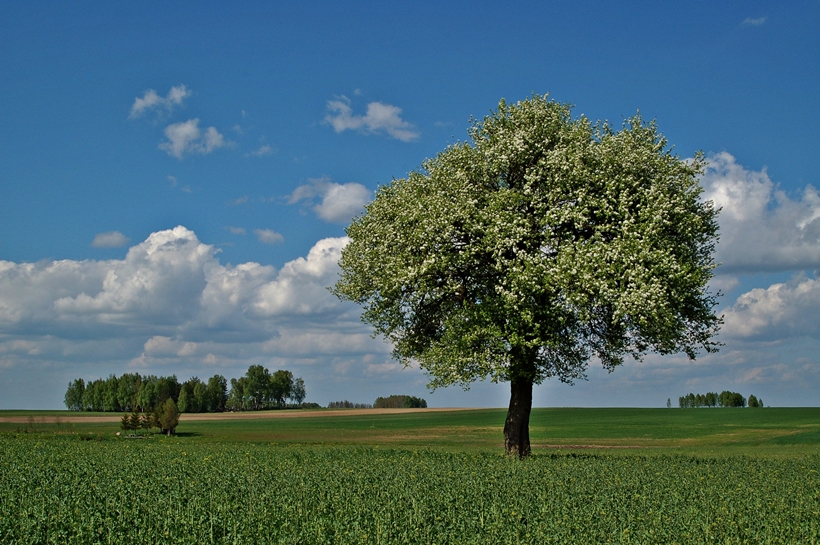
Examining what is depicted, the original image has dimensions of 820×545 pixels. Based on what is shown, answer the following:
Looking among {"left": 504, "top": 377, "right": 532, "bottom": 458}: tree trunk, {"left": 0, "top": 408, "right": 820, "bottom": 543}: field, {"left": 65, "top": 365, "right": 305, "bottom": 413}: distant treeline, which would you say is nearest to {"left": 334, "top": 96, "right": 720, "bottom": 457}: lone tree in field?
{"left": 504, "top": 377, "right": 532, "bottom": 458}: tree trunk

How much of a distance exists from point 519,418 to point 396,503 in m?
18.2

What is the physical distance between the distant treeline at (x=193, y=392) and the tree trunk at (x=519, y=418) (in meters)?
151

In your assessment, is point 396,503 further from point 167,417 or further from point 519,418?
point 167,417

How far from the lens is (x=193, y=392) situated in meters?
179

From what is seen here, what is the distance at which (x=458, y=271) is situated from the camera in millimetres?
31516

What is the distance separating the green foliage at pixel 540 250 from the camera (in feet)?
93.1

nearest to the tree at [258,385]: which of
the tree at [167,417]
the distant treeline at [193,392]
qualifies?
the distant treeline at [193,392]

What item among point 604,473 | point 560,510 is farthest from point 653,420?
point 560,510

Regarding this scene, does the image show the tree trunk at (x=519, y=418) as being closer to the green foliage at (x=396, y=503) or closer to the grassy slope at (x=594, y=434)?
the green foliage at (x=396, y=503)

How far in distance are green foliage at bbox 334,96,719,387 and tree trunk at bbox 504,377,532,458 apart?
1.06 meters

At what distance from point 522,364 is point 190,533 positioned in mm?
20888

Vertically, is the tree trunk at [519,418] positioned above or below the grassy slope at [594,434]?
above

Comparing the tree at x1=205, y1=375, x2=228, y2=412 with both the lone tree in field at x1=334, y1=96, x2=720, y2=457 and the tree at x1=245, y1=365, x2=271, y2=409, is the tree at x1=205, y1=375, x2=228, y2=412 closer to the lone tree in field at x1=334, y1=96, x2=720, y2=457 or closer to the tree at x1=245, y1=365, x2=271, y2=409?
the tree at x1=245, y1=365, x2=271, y2=409

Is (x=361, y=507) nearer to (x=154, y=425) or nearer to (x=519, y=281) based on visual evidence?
(x=519, y=281)
